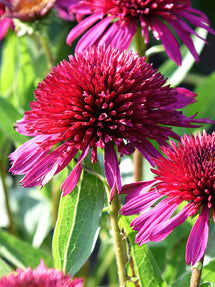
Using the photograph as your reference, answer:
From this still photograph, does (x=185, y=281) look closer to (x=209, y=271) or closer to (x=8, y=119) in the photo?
(x=209, y=271)

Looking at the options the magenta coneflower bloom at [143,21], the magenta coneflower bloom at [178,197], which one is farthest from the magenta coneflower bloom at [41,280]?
the magenta coneflower bloom at [143,21]

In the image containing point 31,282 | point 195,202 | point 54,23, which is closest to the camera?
point 31,282

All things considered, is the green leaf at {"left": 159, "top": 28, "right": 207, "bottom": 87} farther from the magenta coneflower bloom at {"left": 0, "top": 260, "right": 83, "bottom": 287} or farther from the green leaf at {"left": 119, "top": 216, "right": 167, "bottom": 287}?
the magenta coneflower bloom at {"left": 0, "top": 260, "right": 83, "bottom": 287}

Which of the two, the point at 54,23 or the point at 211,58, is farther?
the point at 211,58

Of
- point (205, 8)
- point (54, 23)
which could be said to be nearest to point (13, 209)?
point (54, 23)

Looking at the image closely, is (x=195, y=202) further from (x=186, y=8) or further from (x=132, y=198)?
(x=186, y=8)

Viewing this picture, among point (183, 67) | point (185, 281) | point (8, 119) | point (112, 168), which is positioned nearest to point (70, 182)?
point (112, 168)

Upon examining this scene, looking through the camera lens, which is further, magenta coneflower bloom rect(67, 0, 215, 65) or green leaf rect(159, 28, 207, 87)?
green leaf rect(159, 28, 207, 87)

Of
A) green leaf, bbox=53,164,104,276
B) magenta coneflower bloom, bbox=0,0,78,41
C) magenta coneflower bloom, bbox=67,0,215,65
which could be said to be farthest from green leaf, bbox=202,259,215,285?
magenta coneflower bloom, bbox=0,0,78,41
